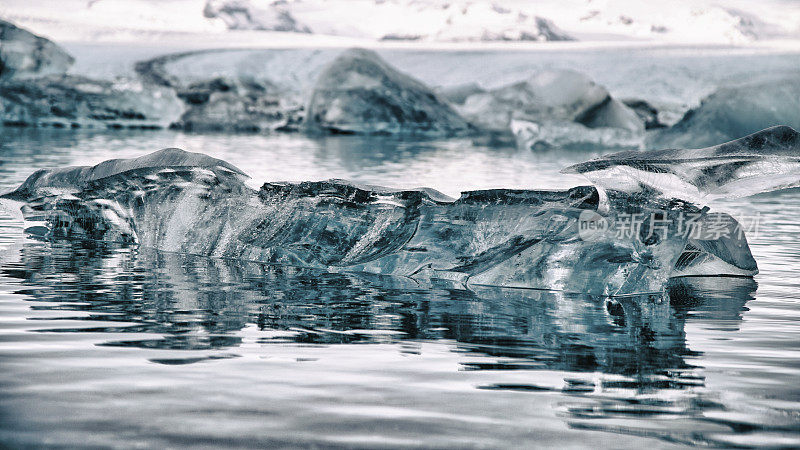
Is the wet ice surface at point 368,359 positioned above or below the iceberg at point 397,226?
below

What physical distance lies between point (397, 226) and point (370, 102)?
1680cm

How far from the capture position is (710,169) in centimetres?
454

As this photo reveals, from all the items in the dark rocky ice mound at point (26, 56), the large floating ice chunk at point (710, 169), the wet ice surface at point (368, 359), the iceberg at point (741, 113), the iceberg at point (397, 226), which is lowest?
the wet ice surface at point (368, 359)

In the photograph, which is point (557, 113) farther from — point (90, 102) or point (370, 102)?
point (90, 102)

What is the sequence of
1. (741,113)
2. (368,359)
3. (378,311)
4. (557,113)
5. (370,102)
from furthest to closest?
(370,102) < (557,113) < (741,113) < (378,311) < (368,359)

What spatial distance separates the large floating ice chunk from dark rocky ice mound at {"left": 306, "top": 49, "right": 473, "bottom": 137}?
17.1 m

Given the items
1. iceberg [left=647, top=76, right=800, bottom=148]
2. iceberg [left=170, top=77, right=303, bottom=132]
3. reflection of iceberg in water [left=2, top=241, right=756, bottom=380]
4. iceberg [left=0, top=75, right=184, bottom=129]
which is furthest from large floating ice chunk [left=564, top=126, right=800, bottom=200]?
iceberg [left=170, top=77, right=303, bottom=132]

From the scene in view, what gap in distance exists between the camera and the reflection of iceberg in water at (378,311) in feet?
10.6

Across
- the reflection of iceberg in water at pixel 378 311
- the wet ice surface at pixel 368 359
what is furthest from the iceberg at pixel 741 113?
the reflection of iceberg in water at pixel 378 311

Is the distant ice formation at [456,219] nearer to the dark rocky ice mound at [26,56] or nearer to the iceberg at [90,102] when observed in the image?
the iceberg at [90,102]

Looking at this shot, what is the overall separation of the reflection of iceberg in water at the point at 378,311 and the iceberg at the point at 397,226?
6.5 inches

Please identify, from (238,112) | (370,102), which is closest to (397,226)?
(370,102)

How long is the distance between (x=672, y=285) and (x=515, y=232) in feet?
2.53

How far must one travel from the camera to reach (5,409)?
2418mm
